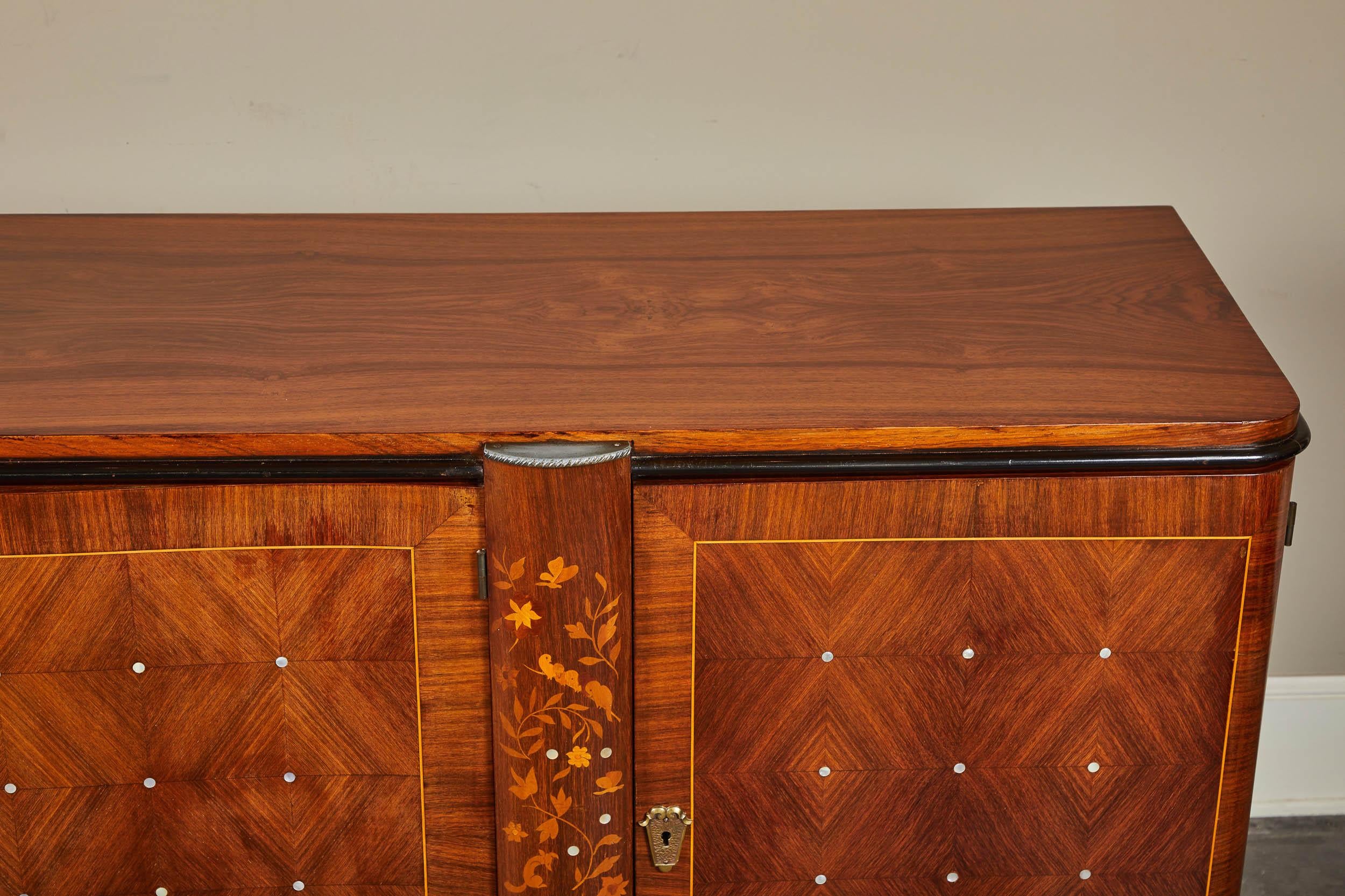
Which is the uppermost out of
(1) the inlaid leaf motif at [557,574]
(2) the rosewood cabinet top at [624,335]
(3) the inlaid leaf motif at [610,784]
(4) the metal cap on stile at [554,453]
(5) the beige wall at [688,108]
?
(5) the beige wall at [688,108]

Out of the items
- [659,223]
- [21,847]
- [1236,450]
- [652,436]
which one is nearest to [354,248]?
[659,223]

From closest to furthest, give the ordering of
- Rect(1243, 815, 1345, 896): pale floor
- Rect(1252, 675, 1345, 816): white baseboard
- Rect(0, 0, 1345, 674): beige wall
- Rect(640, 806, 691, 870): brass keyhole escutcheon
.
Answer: Rect(640, 806, 691, 870): brass keyhole escutcheon < Rect(0, 0, 1345, 674): beige wall < Rect(1243, 815, 1345, 896): pale floor < Rect(1252, 675, 1345, 816): white baseboard

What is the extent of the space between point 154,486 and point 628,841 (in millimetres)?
455

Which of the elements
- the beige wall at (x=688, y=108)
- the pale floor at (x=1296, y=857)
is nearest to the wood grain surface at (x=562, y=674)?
the beige wall at (x=688, y=108)

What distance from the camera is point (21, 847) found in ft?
3.59

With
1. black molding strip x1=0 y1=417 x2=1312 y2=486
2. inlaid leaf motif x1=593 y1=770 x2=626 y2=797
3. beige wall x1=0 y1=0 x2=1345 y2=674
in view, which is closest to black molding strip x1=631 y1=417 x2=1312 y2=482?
black molding strip x1=0 y1=417 x2=1312 y2=486

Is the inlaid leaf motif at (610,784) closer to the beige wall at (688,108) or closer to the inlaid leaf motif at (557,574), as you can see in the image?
the inlaid leaf motif at (557,574)

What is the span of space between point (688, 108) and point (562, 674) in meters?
0.73

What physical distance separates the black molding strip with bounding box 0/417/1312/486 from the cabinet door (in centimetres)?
1

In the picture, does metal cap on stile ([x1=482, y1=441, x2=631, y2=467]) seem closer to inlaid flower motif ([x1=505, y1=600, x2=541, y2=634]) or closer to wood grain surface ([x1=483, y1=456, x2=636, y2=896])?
wood grain surface ([x1=483, y1=456, x2=636, y2=896])

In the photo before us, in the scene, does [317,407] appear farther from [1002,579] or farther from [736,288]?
[1002,579]

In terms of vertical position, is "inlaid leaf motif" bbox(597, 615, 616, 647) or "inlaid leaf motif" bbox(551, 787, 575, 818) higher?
"inlaid leaf motif" bbox(597, 615, 616, 647)

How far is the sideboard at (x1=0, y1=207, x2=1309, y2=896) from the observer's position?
1.00 meters

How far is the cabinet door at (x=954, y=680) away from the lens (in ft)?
3.36
